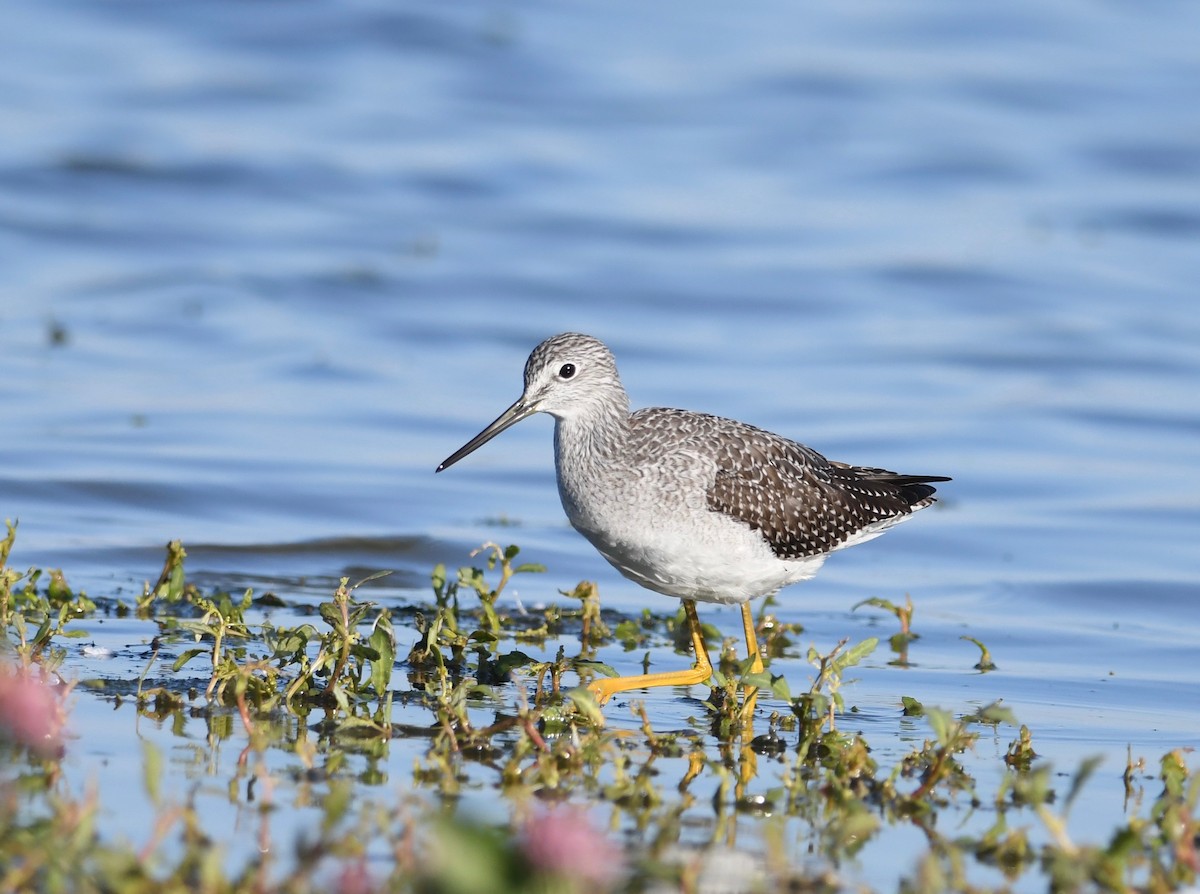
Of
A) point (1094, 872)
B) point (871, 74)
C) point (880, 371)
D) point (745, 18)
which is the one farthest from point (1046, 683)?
point (745, 18)

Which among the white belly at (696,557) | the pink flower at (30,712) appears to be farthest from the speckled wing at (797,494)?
the pink flower at (30,712)

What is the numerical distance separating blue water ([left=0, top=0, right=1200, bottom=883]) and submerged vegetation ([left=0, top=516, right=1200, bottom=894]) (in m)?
0.36

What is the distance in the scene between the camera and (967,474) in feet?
42.0

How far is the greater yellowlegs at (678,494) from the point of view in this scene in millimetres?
7668

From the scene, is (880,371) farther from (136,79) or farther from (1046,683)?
(136,79)

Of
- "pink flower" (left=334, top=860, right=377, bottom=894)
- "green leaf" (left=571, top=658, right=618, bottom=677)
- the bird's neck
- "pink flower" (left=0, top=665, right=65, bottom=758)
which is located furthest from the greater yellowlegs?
"pink flower" (left=334, top=860, right=377, bottom=894)

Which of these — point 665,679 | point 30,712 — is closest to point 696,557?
point 665,679

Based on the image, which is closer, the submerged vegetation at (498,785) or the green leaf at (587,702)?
the submerged vegetation at (498,785)

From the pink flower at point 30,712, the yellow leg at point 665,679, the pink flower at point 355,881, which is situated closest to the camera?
the pink flower at point 355,881

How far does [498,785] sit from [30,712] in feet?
5.56

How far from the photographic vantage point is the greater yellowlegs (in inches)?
302

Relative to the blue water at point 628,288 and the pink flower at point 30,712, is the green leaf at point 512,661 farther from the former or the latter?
the pink flower at point 30,712

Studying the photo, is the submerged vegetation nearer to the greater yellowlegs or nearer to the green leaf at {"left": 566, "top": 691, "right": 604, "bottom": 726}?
the green leaf at {"left": 566, "top": 691, "right": 604, "bottom": 726}

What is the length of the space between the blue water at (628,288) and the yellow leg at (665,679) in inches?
7.3
